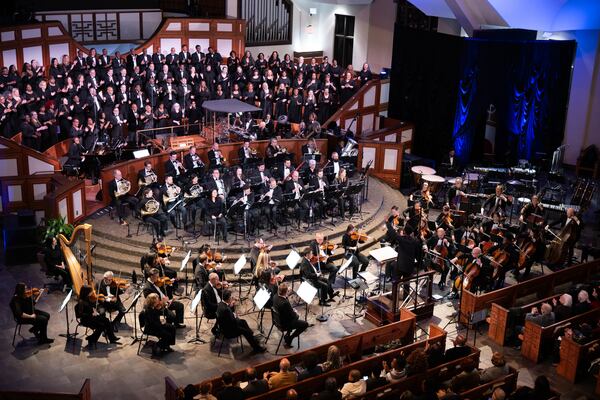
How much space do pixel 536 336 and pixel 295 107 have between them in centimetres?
1148

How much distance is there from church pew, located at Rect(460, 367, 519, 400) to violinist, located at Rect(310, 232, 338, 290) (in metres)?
4.54

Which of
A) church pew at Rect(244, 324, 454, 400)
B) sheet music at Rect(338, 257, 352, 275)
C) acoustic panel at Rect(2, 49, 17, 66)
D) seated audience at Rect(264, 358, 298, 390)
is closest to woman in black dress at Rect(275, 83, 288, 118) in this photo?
acoustic panel at Rect(2, 49, 17, 66)

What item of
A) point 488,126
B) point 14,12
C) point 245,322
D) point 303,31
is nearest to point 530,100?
point 488,126

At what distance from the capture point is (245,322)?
502 inches

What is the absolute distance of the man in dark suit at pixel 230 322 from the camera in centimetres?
1243

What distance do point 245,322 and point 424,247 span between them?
432 centimetres

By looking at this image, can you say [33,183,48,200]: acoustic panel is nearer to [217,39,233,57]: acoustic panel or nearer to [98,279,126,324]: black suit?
[98,279,126,324]: black suit

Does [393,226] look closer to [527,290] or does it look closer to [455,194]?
[455,194]

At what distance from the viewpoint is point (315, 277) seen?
1420 centimetres

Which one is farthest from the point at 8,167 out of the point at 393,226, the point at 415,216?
the point at 415,216

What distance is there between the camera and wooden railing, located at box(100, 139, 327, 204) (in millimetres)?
17469

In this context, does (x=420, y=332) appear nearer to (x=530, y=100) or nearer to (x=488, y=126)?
(x=530, y=100)

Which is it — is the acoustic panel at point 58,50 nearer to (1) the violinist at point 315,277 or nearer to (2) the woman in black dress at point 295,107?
(2) the woman in black dress at point 295,107

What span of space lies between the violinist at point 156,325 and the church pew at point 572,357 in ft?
21.0
